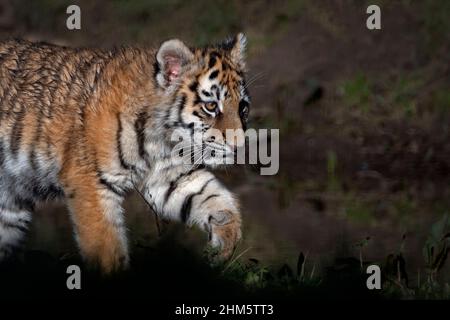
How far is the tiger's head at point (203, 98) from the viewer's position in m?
4.72

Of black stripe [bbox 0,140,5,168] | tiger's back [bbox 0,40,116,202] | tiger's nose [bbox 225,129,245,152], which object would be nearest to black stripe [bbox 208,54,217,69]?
tiger's nose [bbox 225,129,245,152]

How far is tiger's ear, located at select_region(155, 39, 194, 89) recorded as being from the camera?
185 inches

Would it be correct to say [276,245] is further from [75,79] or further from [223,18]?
[223,18]

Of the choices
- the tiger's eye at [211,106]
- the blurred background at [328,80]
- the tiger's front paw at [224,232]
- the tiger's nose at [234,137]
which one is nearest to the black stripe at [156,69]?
the tiger's eye at [211,106]

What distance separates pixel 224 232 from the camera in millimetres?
4781

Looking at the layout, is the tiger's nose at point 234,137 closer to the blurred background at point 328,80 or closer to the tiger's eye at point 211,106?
the tiger's eye at point 211,106

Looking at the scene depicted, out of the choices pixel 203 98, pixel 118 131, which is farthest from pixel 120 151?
pixel 203 98

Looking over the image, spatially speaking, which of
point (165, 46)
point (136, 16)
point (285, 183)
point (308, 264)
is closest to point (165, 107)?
point (165, 46)

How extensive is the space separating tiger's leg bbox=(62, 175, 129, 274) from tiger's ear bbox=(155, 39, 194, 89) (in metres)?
0.51

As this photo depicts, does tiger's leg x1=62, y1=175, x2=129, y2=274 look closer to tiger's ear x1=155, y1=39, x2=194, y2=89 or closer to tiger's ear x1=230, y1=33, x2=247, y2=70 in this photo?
tiger's ear x1=155, y1=39, x2=194, y2=89

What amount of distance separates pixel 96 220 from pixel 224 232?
53 cm

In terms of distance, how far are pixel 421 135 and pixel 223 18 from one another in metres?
1.95

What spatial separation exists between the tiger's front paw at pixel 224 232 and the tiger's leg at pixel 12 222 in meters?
0.90

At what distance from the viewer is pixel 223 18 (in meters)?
9.49
